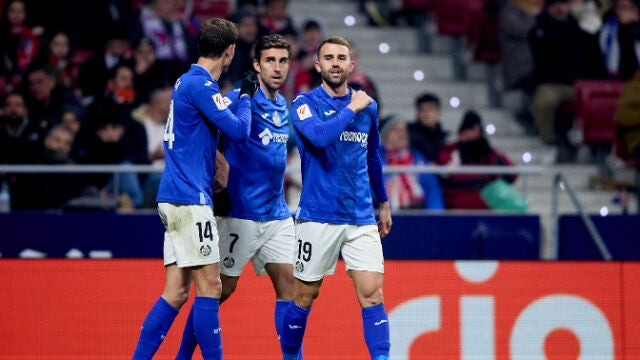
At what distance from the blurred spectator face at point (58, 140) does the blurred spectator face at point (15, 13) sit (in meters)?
2.11

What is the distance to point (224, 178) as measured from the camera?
7.05m

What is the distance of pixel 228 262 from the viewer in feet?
23.5

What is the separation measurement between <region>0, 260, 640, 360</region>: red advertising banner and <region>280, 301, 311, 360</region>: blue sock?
37.4 inches

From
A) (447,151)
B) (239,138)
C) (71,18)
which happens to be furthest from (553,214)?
(71,18)

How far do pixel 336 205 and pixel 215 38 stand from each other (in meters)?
1.21

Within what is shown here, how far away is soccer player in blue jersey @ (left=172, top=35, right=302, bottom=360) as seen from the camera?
7.12 meters

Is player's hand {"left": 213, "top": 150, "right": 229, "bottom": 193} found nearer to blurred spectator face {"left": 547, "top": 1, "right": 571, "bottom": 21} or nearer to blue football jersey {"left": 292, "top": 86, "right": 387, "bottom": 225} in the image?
blue football jersey {"left": 292, "top": 86, "right": 387, "bottom": 225}

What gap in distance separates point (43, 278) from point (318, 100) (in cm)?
245

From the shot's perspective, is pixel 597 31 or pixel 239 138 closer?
pixel 239 138

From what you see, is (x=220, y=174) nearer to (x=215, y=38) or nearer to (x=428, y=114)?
(x=215, y=38)

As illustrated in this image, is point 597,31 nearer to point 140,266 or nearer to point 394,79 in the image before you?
point 394,79

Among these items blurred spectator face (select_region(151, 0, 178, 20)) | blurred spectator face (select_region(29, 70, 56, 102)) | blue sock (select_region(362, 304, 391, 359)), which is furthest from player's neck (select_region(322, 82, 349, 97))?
blurred spectator face (select_region(151, 0, 178, 20))

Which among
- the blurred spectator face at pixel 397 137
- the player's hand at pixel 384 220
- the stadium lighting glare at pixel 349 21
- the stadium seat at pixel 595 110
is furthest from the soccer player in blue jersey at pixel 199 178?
the stadium lighting glare at pixel 349 21

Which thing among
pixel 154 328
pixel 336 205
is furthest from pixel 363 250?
pixel 154 328
